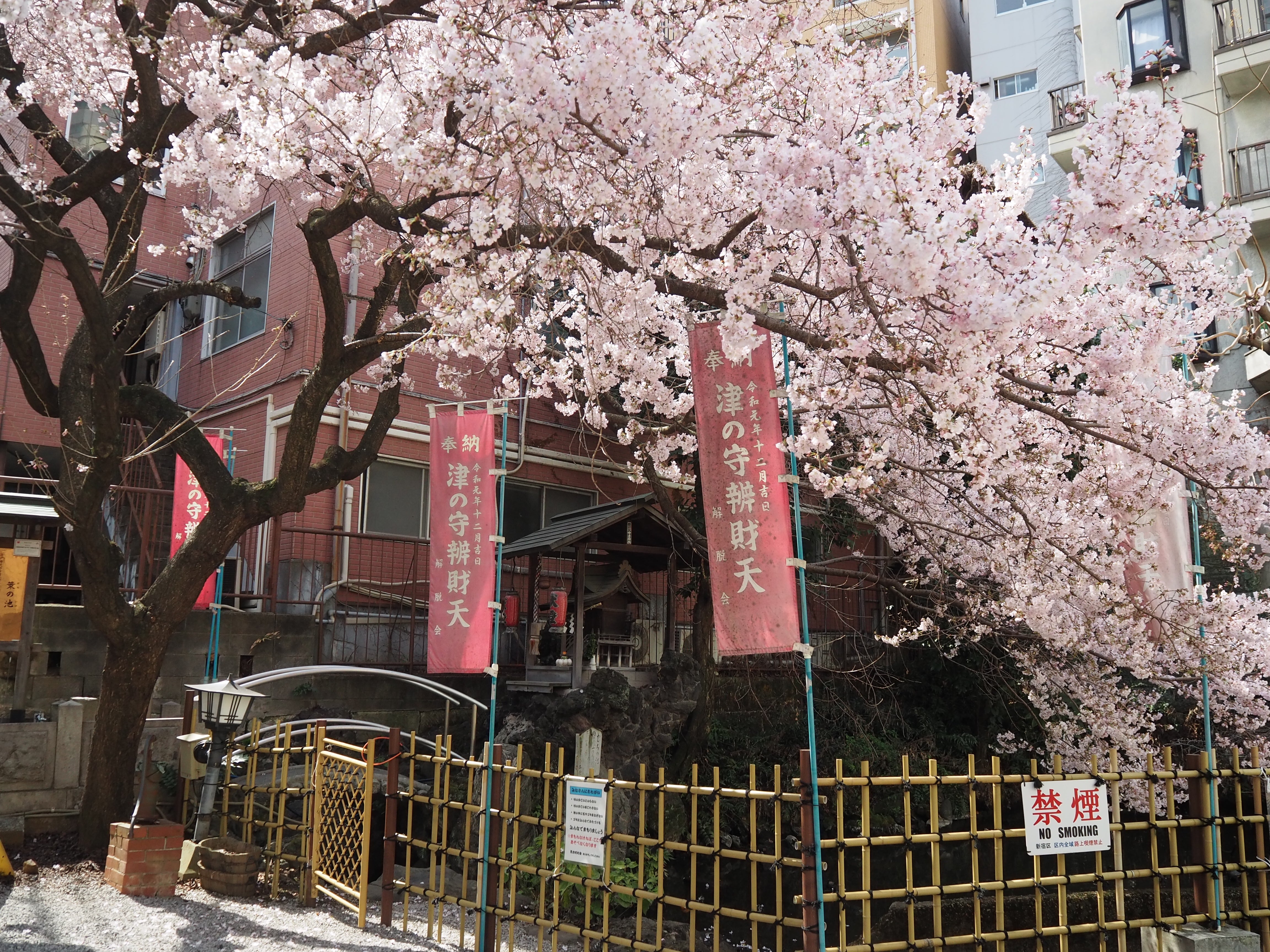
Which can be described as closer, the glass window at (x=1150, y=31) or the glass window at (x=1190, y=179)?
the glass window at (x=1190, y=179)

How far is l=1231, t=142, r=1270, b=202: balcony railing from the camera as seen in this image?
1747 cm

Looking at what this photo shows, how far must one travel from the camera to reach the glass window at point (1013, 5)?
26625 millimetres

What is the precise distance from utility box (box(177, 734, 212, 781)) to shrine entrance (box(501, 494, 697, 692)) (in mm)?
4825

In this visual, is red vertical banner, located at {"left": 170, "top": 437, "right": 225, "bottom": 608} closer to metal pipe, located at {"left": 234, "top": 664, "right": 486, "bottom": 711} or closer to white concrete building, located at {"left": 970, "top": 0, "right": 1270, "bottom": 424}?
metal pipe, located at {"left": 234, "top": 664, "right": 486, "bottom": 711}

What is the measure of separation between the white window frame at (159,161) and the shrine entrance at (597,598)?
6.10 metres

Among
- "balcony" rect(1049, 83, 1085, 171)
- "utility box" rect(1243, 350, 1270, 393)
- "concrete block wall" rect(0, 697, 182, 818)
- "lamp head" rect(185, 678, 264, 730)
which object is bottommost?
"concrete block wall" rect(0, 697, 182, 818)

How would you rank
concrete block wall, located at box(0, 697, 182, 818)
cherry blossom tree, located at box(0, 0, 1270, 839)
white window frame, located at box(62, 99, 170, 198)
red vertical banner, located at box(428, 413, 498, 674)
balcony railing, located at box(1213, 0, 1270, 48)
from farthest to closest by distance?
balcony railing, located at box(1213, 0, 1270, 48) < white window frame, located at box(62, 99, 170, 198) < concrete block wall, located at box(0, 697, 182, 818) < red vertical banner, located at box(428, 413, 498, 674) < cherry blossom tree, located at box(0, 0, 1270, 839)

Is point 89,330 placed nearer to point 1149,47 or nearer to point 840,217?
point 840,217

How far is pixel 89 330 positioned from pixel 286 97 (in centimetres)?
286

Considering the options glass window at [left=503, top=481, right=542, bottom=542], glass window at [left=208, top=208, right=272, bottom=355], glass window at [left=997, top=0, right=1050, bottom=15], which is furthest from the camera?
glass window at [left=997, top=0, right=1050, bottom=15]

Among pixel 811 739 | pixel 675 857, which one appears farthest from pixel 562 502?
pixel 811 739

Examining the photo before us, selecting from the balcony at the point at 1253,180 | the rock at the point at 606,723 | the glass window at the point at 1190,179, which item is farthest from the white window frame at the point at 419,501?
the balcony at the point at 1253,180

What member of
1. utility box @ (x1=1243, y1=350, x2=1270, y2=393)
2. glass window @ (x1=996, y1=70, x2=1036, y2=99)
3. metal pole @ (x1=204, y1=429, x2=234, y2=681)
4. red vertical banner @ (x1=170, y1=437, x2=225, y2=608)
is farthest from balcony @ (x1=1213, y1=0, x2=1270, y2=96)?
red vertical banner @ (x1=170, y1=437, x2=225, y2=608)

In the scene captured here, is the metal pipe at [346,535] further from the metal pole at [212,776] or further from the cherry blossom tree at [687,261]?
the metal pole at [212,776]
